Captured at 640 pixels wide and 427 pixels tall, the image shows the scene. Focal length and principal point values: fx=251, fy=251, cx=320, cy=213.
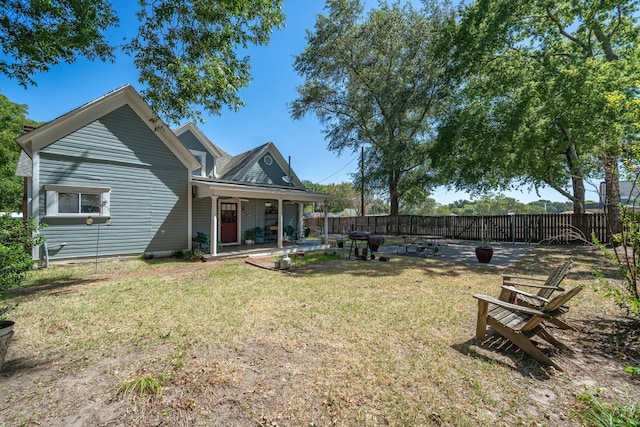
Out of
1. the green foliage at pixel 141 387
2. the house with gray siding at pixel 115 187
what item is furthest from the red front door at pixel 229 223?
the green foliage at pixel 141 387

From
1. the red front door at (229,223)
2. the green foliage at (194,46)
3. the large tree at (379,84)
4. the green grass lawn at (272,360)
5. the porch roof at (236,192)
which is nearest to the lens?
the green grass lawn at (272,360)

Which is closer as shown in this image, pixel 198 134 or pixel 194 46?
pixel 194 46

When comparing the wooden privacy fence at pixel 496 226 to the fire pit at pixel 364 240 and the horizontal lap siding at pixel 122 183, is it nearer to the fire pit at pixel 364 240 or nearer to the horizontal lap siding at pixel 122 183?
the fire pit at pixel 364 240

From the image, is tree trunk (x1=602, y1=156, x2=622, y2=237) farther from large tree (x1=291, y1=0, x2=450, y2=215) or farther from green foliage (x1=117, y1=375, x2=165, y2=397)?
large tree (x1=291, y1=0, x2=450, y2=215)

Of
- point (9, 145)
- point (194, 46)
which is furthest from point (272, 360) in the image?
point (9, 145)

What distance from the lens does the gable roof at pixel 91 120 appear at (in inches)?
318

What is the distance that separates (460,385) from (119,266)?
409 inches

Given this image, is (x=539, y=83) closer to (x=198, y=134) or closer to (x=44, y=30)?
(x=198, y=134)

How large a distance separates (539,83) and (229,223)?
53.4 ft

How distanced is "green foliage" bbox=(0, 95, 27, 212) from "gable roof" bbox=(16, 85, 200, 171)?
47.9ft

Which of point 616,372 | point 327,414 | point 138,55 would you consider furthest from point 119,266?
point 616,372

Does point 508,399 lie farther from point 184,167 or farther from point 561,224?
point 561,224

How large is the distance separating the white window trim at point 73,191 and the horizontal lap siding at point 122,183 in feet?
0.43

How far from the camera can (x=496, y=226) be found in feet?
55.5
